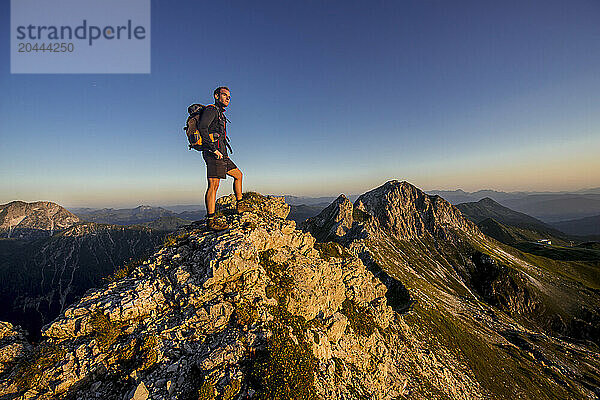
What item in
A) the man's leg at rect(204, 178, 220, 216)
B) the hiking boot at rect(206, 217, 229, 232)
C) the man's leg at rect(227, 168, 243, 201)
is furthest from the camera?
the man's leg at rect(227, 168, 243, 201)

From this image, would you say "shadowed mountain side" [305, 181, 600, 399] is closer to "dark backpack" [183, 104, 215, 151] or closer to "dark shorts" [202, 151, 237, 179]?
"dark shorts" [202, 151, 237, 179]

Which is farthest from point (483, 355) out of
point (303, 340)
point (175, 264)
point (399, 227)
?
point (399, 227)

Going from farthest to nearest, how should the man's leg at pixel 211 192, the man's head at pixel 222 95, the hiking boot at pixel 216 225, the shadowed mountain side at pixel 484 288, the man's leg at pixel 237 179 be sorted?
the shadowed mountain side at pixel 484 288 < the man's leg at pixel 237 179 < the hiking boot at pixel 216 225 < the man's leg at pixel 211 192 < the man's head at pixel 222 95

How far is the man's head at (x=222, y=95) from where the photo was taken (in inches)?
668

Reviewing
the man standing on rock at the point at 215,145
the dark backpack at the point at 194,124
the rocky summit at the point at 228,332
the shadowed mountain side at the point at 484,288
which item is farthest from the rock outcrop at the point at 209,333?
the shadowed mountain side at the point at 484,288

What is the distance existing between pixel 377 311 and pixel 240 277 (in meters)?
29.9

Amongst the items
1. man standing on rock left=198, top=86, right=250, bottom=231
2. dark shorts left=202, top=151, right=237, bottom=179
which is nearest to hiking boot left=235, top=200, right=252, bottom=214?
man standing on rock left=198, top=86, right=250, bottom=231

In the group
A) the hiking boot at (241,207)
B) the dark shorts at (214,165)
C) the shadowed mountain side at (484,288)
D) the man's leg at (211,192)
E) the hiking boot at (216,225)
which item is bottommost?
the shadowed mountain side at (484,288)

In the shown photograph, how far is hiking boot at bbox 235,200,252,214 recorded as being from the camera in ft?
75.2

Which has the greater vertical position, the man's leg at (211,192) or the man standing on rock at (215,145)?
the man standing on rock at (215,145)

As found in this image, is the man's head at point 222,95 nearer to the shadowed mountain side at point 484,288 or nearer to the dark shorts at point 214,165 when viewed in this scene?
the dark shorts at point 214,165

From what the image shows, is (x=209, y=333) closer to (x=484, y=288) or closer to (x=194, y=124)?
(x=194, y=124)

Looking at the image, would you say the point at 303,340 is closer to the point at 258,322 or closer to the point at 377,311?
the point at 258,322

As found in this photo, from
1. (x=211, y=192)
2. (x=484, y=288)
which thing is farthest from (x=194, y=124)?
(x=484, y=288)
